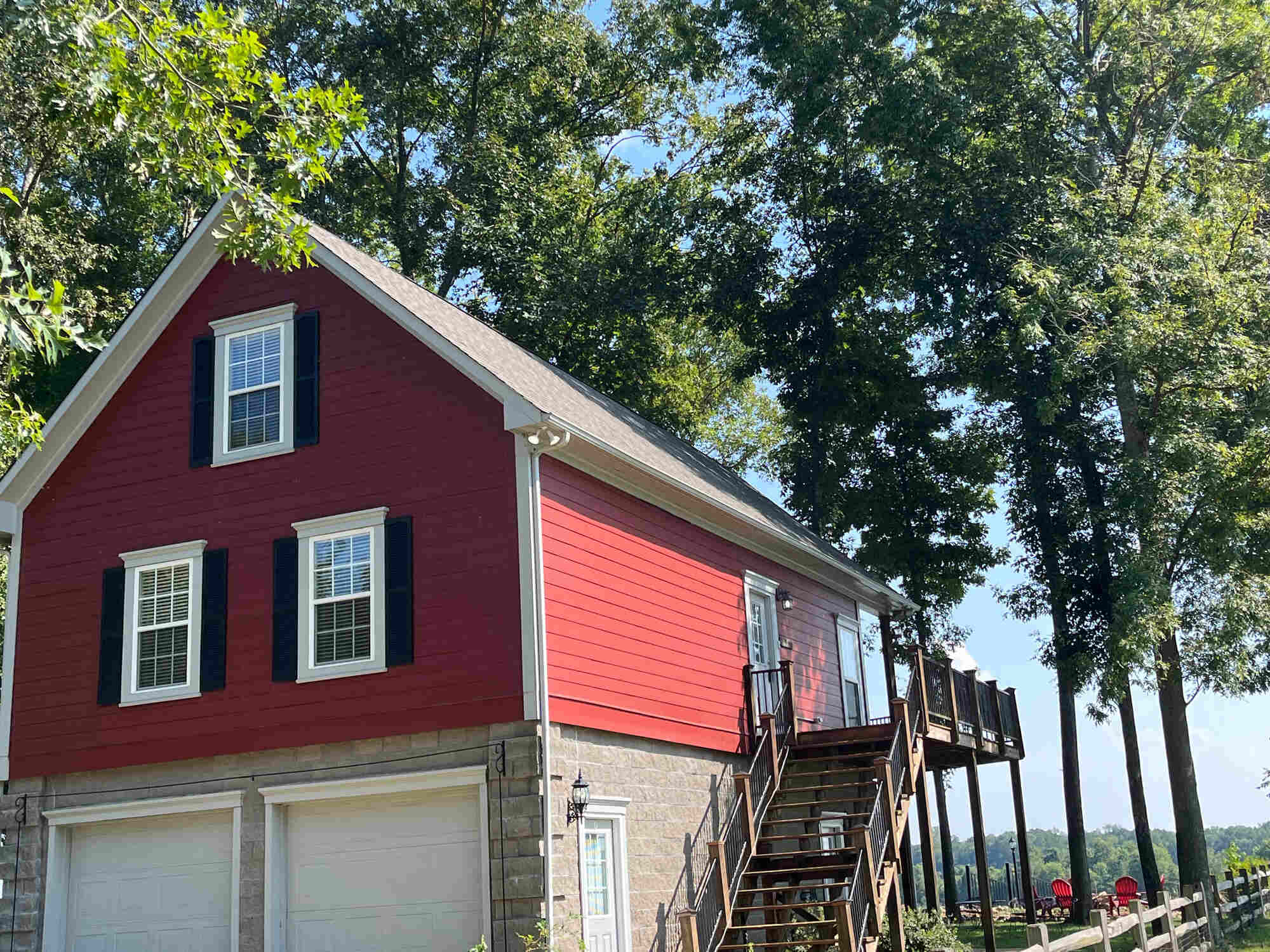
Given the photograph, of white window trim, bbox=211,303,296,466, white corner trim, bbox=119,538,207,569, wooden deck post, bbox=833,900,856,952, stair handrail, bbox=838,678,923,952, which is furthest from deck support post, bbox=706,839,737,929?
white corner trim, bbox=119,538,207,569

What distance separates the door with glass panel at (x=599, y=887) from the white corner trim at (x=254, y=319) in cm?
728

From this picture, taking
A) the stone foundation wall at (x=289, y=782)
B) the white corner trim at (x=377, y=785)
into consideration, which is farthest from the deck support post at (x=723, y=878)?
the white corner trim at (x=377, y=785)

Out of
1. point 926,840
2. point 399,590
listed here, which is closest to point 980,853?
point 926,840

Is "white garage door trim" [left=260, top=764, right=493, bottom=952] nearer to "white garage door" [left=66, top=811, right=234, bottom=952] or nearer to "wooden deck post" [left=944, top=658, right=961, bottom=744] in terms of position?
"white garage door" [left=66, top=811, right=234, bottom=952]

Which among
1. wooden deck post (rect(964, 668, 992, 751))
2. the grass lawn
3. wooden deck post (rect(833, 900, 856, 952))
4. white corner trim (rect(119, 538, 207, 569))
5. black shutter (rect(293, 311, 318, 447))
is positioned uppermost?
black shutter (rect(293, 311, 318, 447))

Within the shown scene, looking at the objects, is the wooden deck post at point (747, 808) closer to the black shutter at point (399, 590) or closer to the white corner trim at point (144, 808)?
the black shutter at point (399, 590)

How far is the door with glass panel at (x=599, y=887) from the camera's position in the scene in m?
13.1

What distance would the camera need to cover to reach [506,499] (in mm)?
13805

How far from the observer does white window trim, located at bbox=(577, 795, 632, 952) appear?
13594mm

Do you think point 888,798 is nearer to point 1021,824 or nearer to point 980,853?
point 980,853

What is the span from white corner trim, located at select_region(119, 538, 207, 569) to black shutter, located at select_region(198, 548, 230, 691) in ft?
0.54

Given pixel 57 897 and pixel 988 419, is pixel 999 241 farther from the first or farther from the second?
pixel 57 897

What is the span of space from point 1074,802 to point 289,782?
1856cm

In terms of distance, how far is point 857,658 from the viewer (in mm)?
22984
